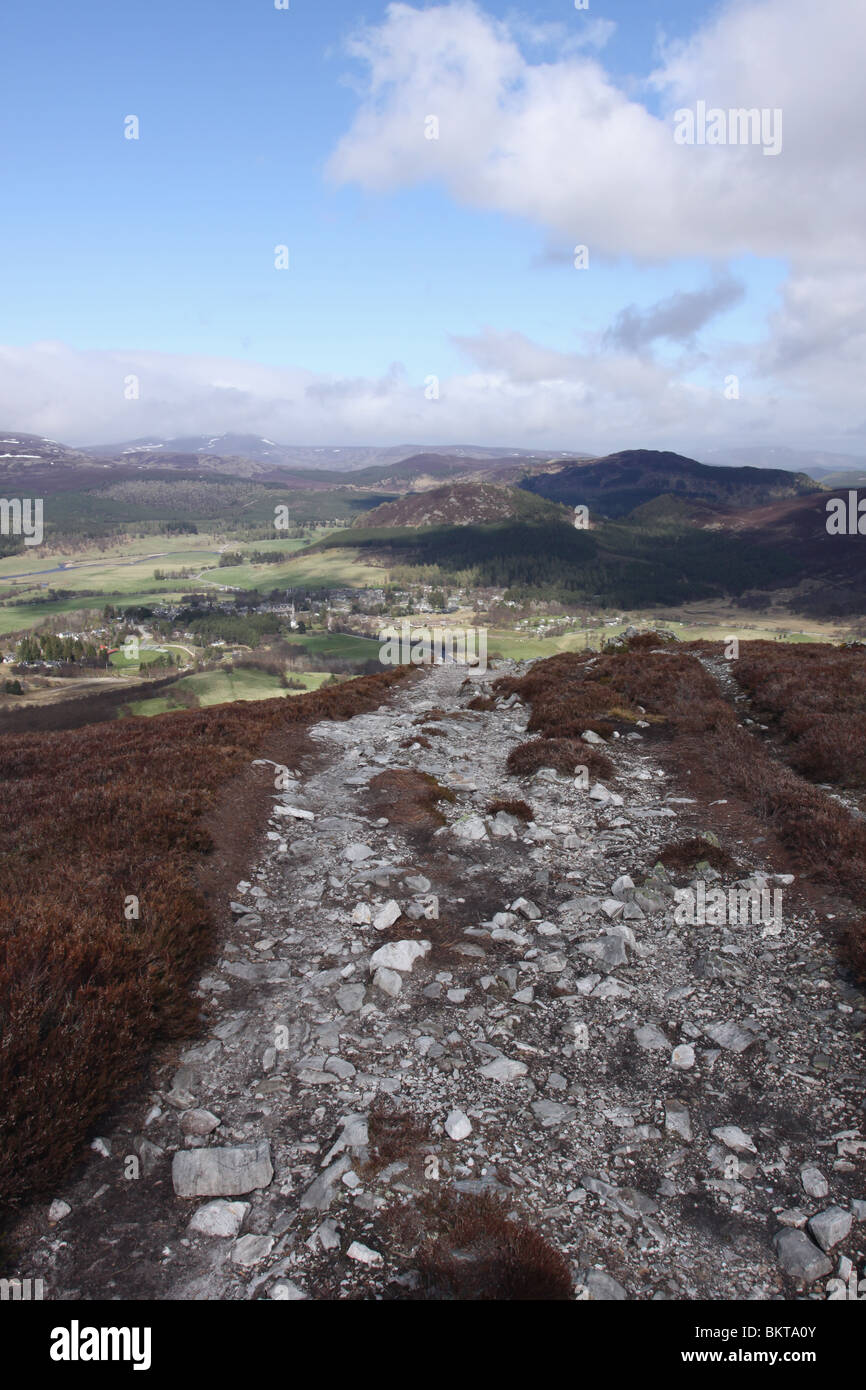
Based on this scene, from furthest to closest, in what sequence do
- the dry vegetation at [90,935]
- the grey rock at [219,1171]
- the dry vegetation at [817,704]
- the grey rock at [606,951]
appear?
the dry vegetation at [817,704]
the grey rock at [606,951]
the dry vegetation at [90,935]
the grey rock at [219,1171]

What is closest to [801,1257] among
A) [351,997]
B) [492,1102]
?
[492,1102]

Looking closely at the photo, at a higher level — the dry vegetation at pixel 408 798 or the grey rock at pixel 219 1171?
the dry vegetation at pixel 408 798

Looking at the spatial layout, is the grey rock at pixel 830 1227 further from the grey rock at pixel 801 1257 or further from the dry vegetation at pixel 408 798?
the dry vegetation at pixel 408 798

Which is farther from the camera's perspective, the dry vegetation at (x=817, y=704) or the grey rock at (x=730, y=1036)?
the dry vegetation at (x=817, y=704)

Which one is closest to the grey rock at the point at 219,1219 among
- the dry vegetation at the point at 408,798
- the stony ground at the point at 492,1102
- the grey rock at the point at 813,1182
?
the stony ground at the point at 492,1102

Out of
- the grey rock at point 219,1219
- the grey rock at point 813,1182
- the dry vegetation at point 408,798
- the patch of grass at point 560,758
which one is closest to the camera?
the grey rock at point 219,1219

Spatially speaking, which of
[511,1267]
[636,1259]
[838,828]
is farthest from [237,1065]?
[838,828]

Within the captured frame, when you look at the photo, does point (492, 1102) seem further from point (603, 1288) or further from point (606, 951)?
point (606, 951)
